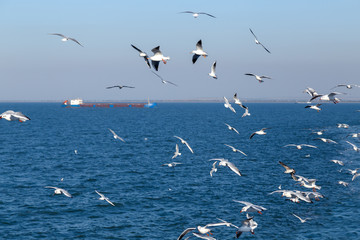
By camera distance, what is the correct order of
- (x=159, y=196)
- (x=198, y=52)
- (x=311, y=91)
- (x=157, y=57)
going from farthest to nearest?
(x=159, y=196), (x=311, y=91), (x=198, y=52), (x=157, y=57)

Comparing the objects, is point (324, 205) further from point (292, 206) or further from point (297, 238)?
point (297, 238)

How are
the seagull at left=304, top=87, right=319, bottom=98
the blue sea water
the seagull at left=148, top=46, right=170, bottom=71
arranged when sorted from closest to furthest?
the seagull at left=148, top=46, right=170, bottom=71
the seagull at left=304, top=87, right=319, bottom=98
the blue sea water

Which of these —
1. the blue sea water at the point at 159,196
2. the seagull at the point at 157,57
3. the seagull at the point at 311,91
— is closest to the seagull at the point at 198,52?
the seagull at the point at 157,57

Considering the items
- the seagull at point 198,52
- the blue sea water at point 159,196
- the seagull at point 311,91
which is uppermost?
the seagull at point 198,52

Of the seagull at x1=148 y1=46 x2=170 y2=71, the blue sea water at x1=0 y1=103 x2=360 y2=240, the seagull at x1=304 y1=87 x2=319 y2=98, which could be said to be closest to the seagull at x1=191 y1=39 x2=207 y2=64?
the seagull at x1=148 y1=46 x2=170 y2=71

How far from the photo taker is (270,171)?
61094 mm

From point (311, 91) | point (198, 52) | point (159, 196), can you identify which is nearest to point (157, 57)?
point (198, 52)

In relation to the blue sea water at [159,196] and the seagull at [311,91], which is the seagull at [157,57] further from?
the blue sea water at [159,196]

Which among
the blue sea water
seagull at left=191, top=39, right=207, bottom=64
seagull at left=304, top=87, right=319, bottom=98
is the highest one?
seagull at left=191, top=39, right=207, bottom=64

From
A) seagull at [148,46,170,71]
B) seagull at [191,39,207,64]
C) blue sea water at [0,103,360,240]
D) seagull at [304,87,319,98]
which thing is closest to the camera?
seagull at [148,46,170,71]

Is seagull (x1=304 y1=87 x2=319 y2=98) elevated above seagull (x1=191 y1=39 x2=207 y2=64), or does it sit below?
below

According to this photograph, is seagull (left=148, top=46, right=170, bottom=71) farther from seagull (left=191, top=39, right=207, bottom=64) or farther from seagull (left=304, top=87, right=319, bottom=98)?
seagull (left=304, top=87, right=319, bottom=98)

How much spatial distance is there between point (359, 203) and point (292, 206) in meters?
6.87

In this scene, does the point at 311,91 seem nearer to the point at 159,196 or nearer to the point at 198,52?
the point at 198,52
